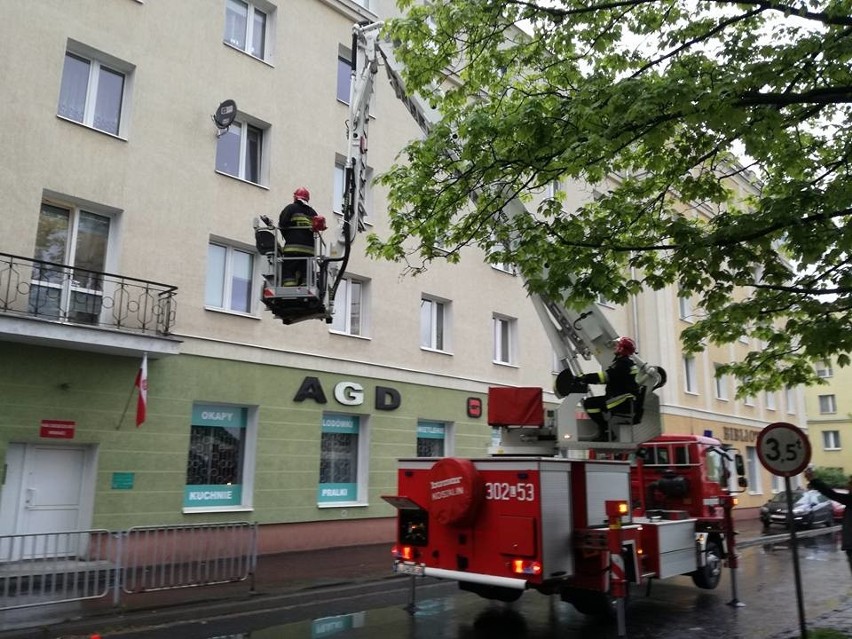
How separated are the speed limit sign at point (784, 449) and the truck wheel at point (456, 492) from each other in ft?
11.4

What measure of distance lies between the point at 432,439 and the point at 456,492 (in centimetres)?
1080

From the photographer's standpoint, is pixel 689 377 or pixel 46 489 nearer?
pixel 46 489

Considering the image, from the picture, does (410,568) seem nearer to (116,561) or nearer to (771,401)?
(116,561)

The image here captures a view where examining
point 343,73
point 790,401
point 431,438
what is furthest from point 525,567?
point 790,401

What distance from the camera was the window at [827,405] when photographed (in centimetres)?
5106

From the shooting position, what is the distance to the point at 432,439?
18.8 m

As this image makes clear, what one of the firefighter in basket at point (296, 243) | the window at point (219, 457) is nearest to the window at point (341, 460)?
the window at point (219, 457)

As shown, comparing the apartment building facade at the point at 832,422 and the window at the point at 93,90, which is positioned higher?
the window at the point at 93,90

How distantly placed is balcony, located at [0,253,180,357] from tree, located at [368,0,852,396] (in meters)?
4.71

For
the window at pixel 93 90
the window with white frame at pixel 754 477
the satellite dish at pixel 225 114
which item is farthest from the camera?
the window with white frame at pixel 754 477

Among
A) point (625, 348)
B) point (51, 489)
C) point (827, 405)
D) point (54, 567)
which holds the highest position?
point (827, 405)

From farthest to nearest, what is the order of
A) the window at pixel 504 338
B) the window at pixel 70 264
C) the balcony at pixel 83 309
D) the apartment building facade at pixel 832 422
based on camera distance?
the apartment building facade at pixel 832 422, the window at pixel 504 338, the window at pixel 70 264, the balcony at pixel 83 309

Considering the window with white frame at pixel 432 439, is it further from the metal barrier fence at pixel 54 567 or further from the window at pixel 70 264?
the metal barrier fence at pixel 54 567

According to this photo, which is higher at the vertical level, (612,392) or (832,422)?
(832,422)
